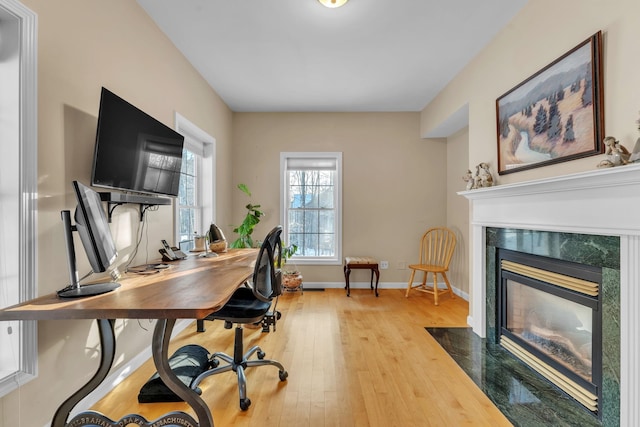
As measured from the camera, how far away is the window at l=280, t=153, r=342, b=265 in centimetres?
455

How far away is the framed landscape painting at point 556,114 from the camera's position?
1.65 metres

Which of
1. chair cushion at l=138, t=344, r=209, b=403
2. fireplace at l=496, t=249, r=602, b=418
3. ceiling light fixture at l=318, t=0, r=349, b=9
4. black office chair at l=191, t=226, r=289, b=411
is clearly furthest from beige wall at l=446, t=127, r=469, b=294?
chair cushion at l=138, t=344, r=209, b=403

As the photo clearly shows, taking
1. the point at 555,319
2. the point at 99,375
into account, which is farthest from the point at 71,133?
the point at 555,319

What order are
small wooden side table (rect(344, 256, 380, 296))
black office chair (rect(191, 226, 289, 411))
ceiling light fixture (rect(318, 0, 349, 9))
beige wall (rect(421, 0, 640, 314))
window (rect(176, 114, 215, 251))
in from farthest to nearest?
small wooden side table (rect(344, 256, 380, 296))
window (rect(176, 114, 215, 251))
ceiling light fixture (rect(318, 0, 349, 9))
black office chair (rect(191, 226, 289, 411))
beige wall (rect(421, 0, 640, 314))

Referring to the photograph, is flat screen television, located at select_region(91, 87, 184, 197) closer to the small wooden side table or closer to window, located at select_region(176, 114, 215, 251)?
window, located at select_region(176, 114, 215, 251)

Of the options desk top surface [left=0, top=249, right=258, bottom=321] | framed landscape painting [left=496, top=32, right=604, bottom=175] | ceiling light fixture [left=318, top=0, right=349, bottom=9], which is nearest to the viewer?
desk top surface [left=0, top=249, right=258, bottom=321]

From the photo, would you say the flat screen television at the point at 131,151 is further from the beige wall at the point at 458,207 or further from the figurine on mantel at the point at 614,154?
the beige wall at the point at 458,207

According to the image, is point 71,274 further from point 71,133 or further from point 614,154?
point 614,154

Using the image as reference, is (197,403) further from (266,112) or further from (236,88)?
(266,112)

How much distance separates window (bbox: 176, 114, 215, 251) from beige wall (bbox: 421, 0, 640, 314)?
2936 mm

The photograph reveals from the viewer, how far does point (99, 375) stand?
1326 mm

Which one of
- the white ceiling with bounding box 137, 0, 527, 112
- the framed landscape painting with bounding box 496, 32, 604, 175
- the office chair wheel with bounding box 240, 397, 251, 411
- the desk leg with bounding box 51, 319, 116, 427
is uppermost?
the white ceiling with bounding box 137, 0, 527, 112

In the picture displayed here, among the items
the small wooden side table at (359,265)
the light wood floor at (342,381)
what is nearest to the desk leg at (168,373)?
the light wood floor at (342,381)

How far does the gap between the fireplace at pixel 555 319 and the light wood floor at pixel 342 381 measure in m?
0.53
